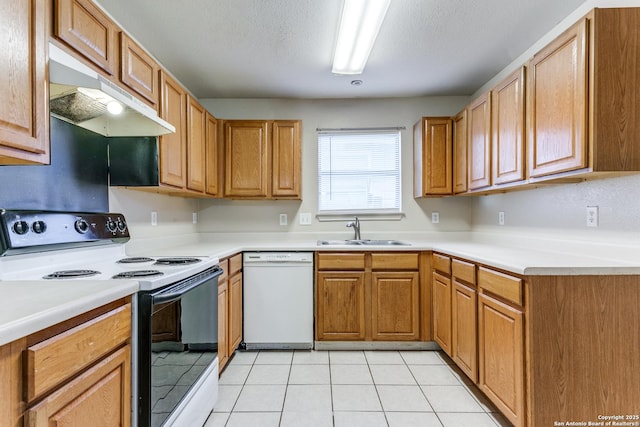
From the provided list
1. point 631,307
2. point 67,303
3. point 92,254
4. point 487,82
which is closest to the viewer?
point 67,303

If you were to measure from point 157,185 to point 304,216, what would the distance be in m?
1.66

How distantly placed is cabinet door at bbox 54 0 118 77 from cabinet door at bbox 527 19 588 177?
2.25 m

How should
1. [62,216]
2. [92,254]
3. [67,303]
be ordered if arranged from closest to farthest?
[67,303], [62,216], [92,254]

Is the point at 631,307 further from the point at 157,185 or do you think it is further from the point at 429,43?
the point at 157,185

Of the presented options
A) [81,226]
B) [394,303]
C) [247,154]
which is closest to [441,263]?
[394,303]

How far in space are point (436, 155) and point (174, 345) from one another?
8.70 ft

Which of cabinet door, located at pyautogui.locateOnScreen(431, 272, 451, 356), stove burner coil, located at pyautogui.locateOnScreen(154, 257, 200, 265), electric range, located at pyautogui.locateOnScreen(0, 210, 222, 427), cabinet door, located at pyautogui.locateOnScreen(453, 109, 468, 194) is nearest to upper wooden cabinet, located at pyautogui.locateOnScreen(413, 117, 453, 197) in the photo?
cabinet door, located at pyautogui.locateOnScreen(453, 109, 468, 194)

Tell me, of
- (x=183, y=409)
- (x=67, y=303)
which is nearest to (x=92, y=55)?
(x=67, y=303)

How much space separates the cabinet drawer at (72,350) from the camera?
2.56 ft

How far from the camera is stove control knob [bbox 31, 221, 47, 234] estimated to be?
4.69ft

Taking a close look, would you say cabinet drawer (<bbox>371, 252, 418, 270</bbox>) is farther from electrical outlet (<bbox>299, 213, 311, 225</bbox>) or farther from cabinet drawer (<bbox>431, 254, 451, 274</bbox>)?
electrical outlet (<bbox>299, 213, 311, 225</bbox>)

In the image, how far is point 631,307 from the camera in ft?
4.73

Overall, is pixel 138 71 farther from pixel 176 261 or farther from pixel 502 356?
pixel 502 356

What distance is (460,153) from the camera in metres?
2.91
